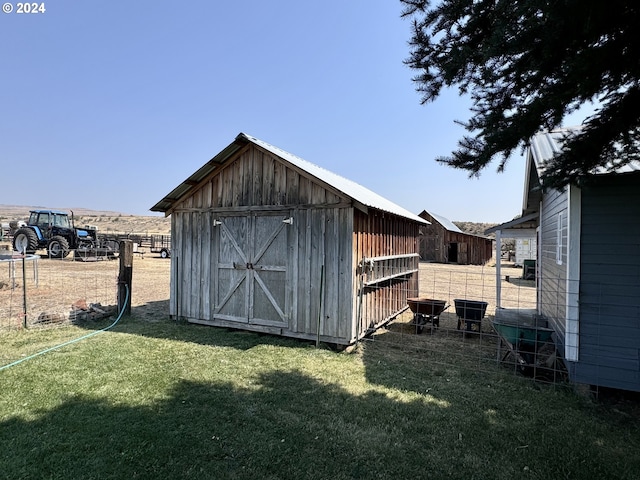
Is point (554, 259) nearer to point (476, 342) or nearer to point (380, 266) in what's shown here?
point (476, 342)

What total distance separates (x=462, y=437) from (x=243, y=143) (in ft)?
21.4

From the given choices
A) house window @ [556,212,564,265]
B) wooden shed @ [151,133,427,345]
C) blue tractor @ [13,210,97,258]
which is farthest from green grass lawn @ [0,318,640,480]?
blue tractor @ [13,210,97,258]

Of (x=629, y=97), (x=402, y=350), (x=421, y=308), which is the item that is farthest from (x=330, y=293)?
(x=629, y=97)

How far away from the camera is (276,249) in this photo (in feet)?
24.2

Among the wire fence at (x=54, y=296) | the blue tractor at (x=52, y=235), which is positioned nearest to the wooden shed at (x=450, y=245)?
the wire fence at (x=54, y=296)

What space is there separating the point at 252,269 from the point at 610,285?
240 inches

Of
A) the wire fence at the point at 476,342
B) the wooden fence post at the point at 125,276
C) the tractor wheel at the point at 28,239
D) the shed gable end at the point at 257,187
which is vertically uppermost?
the shed gable end at the point at 257,187

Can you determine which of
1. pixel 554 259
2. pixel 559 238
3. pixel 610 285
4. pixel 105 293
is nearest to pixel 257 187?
pixel 559 238

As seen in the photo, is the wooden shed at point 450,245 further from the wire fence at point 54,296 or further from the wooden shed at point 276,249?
the wire fence at point 54,296

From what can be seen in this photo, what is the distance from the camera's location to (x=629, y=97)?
3068mm

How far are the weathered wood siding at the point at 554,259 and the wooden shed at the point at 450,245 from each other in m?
23.0

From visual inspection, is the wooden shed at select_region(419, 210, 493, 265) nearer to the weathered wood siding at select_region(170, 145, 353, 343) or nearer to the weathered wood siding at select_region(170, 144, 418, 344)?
the weathered wood siding at select_region(170, 144, 418, 344)

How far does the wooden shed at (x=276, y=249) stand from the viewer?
6734 mm

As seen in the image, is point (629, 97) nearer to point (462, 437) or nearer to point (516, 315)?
point (462, 437)
